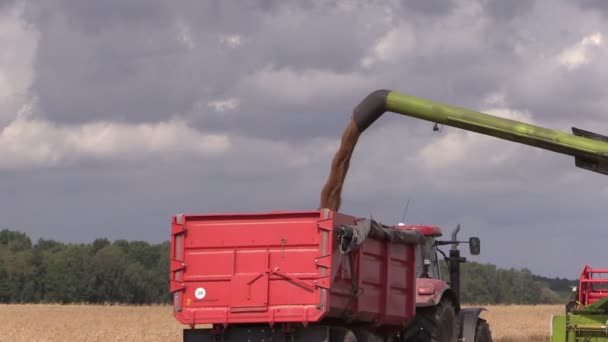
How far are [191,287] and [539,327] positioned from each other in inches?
979

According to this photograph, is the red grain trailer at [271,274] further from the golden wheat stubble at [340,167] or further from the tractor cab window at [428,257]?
the tractor cab window at [428,257]

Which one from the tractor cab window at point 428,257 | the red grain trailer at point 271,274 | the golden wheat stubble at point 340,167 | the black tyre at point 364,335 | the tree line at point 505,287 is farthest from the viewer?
the tree line at point 505,287

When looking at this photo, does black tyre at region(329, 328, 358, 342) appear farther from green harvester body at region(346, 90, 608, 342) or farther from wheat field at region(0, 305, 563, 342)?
wheat field at region(0, 305, 563, 342)

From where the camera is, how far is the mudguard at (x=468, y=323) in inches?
717

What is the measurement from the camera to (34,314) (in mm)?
39562

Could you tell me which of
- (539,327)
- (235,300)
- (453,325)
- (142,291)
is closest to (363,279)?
(235,300)

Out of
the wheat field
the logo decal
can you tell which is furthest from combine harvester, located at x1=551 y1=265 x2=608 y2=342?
the wheat field

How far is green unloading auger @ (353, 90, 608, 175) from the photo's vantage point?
1385cm

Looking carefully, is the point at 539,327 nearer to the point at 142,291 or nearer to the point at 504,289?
the point at 142,291

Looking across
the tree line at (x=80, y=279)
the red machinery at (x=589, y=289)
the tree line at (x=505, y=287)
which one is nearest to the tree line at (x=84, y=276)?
the tree line at (x=80, y=279)

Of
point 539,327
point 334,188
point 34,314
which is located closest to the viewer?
point 334,188

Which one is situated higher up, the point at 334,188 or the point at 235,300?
the point at 334,188

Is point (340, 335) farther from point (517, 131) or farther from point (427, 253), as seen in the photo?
point (427, 253)

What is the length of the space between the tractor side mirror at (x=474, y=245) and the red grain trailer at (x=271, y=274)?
3.64 metres
